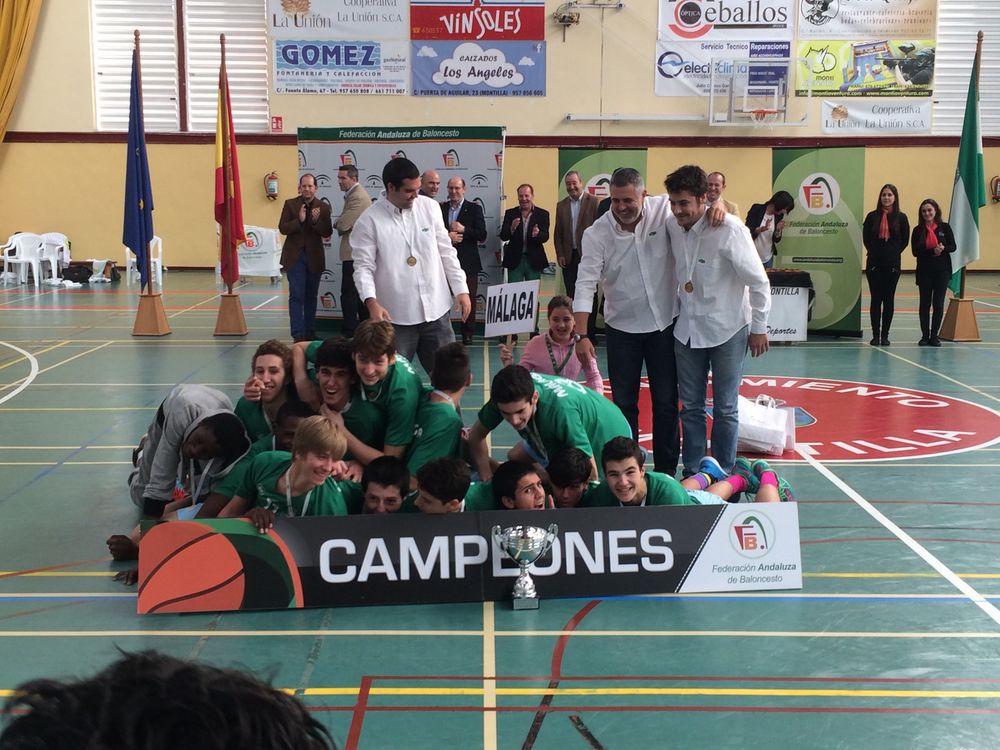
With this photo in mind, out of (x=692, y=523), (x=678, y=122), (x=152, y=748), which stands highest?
(x=678, y=122)

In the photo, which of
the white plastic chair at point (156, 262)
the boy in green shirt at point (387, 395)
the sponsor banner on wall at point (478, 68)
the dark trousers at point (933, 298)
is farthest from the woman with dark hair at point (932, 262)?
the white plastic chair at point (156, 262)

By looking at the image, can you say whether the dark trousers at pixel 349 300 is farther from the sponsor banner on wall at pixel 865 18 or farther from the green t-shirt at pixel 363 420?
the sponsor banner on wall at pixel 865 18

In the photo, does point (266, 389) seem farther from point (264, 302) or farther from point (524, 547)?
point (264, 302)

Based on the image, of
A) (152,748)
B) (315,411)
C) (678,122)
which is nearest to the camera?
(152,748)

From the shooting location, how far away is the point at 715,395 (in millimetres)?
6605

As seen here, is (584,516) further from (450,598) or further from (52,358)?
(52,358)

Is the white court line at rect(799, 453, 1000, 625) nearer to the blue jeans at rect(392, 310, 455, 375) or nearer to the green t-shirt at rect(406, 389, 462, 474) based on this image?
the green t-shirt at rect(406, 389, 462, 474)

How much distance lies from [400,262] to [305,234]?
6.16 metres

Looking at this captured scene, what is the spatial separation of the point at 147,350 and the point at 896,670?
10.4 metres

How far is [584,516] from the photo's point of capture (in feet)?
16.6

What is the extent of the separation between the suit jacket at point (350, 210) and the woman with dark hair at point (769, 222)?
4.71 metres

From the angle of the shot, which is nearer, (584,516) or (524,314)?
(584,516)

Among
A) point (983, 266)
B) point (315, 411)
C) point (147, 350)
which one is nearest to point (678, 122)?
point (983, 266)

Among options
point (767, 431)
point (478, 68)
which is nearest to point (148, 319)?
point (767, 431)
